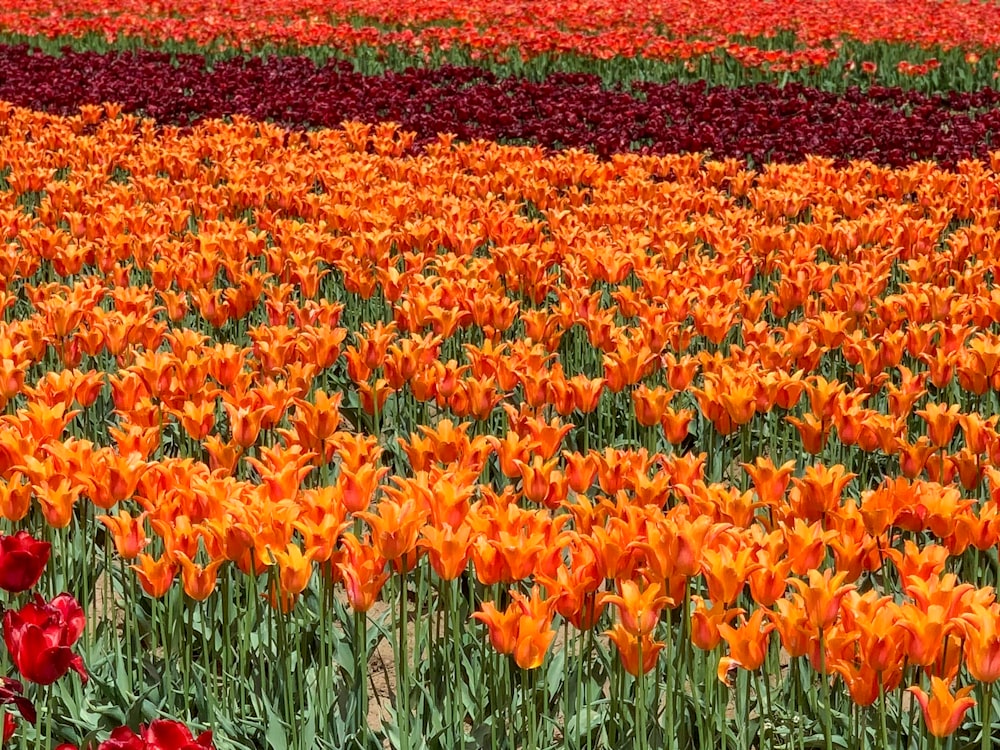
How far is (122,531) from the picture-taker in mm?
3049

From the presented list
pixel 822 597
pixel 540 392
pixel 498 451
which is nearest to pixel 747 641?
pixel 822 597

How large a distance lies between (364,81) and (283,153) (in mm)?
5126

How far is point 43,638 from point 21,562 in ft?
1.05

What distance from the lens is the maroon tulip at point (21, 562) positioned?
2668 millimetres

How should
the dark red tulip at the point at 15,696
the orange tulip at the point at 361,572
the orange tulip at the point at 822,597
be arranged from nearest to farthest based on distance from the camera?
the dark red tulip at the point at 15,696, the orange tulip at the point at 822,597, the orange tulip at the point at 361,572

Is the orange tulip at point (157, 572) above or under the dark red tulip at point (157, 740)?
under

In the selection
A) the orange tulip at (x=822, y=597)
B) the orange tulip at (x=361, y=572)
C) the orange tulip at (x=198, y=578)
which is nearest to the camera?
the orange tulip at (x=822, y=597)

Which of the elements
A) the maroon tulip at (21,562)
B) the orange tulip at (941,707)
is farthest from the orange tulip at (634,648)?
the maroon tulip at (21,562)

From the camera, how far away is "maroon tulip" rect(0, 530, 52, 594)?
8.75ft

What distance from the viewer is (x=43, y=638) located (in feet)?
7.86

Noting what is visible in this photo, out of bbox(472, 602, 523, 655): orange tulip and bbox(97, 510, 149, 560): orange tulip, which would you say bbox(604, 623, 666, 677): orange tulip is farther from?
bbox(97, 510, 149, 560): orange tulip

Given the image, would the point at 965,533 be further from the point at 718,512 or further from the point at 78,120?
the point at 78,120

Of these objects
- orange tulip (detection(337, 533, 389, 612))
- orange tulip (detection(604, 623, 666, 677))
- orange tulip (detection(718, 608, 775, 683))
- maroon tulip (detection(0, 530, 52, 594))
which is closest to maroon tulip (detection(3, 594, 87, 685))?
maroon tulip (detection(0, 530, 52, 594))

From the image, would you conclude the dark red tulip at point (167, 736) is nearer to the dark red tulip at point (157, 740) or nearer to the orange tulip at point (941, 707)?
the dark red tulip at point (157, 740)
